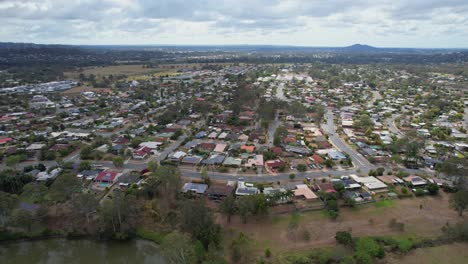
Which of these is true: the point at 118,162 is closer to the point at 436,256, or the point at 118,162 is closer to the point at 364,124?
the point at 436,256

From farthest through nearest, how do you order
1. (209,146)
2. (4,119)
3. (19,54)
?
(19,54) < (4,119) < (209,146)

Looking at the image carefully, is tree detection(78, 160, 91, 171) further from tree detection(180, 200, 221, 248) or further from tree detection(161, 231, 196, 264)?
tree detection(161, 231, 196, 264)

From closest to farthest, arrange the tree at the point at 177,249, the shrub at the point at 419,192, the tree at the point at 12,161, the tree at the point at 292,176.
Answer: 1. the tree at the point at 177,249
2. the shrub at the point at 419,192
3. the tree at the point at 292,176
4. the tree at the point at 12,161

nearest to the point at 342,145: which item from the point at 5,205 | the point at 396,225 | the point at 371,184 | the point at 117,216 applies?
the point at 371,184

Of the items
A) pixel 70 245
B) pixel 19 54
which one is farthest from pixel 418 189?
pixel 19 54

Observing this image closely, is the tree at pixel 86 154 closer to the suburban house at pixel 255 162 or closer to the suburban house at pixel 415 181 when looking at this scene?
the suburban house at pixel 255 162

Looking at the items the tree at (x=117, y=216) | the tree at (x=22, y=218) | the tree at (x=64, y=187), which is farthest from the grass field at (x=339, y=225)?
the tree at (x=22, y=218)

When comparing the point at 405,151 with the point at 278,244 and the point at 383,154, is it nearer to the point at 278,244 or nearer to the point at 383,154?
the point at 383,154
